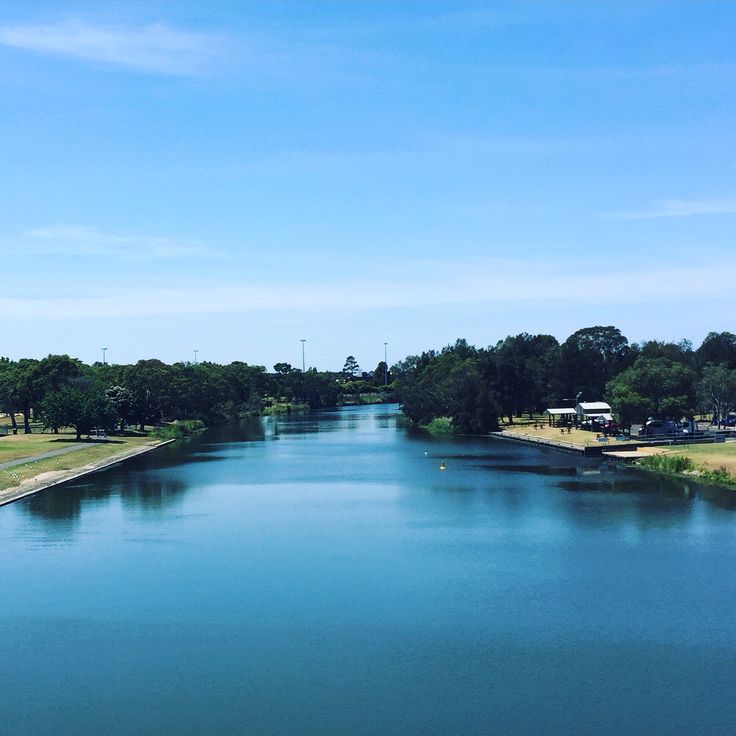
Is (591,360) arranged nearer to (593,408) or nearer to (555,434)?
(593,408)

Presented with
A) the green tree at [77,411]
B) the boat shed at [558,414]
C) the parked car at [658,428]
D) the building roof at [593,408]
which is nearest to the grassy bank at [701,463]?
the parked car at [658,428]

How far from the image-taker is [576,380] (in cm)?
12850

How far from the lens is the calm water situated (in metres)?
→ 21.0

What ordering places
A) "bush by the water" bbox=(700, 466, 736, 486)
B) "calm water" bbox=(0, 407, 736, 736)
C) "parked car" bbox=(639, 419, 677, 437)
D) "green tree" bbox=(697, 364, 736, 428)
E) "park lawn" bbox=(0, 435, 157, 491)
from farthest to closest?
"green tree" bbox=(697, 364, 736, 428) < "parked car" bbox=(639, 419, 677, 437) < "park lawn" bbox=(0, 435, 157, 491) < "bush by the water" bbox=(700, 466, 736, 486) < "calm water" bbox=(0, 407, 736, 736)

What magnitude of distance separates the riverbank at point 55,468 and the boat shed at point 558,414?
1854 inches

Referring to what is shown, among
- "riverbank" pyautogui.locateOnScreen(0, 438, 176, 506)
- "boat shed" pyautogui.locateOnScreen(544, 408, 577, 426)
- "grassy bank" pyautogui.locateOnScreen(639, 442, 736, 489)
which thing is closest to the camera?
"grassy bank" pyautogui.locateOnScreen(639, 442, 736, 489)

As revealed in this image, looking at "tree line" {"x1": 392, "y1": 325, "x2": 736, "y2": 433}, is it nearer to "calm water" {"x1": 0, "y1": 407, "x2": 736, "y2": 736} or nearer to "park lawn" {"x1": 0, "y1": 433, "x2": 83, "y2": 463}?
"calm water" {"x1": 0, "y1": 407, "x2": 736, "y2": 736}

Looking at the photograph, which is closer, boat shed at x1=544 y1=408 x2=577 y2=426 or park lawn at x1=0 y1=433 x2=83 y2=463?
park lawn at x1=0 y1=433 x2=83 y2=463

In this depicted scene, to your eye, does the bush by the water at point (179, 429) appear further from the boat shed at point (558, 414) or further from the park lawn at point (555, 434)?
the boat shed at point (558, 414)

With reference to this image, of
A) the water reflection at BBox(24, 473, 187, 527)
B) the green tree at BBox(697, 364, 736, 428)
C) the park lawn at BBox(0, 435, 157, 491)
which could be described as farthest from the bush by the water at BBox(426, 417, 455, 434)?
the water reflection at BBox(24, 473, 187, 527)

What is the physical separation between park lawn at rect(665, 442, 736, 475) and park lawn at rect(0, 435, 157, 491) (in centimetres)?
4522

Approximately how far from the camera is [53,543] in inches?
1624

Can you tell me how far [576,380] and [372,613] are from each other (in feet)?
342

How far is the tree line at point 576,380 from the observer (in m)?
83.2
